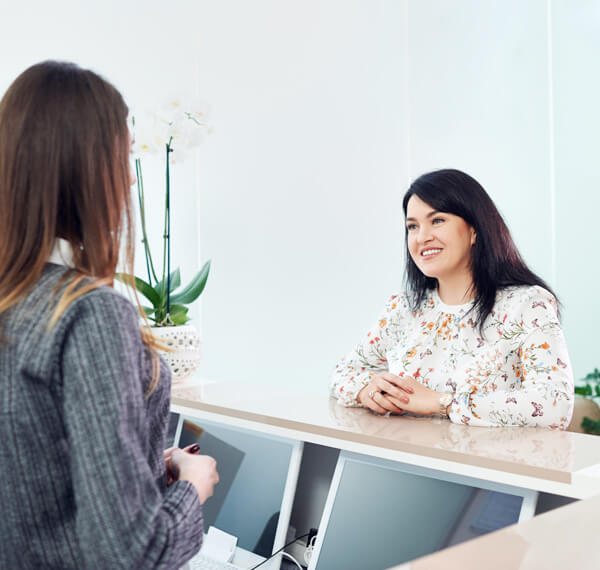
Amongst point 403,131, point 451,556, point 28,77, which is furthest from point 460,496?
point 403,131

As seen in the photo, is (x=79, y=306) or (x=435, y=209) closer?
(x=79, y=306)

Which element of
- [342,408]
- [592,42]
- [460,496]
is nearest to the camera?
[460,496]

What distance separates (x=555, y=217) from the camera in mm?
3451

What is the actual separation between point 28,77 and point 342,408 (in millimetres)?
1034

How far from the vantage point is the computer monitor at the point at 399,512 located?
41.2 inches

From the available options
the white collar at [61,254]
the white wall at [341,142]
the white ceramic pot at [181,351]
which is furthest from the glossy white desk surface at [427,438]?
the white wall at [341,142]

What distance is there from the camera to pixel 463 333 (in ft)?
5.34

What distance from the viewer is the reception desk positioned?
93 cm

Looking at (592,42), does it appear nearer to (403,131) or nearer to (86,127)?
(403,131)

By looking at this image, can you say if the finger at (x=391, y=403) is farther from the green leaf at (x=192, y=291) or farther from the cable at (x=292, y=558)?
the green leaf at (x=192, y=291)

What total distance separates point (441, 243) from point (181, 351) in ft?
2.60

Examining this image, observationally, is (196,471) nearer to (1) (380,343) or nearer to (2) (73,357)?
(2) (73,357)

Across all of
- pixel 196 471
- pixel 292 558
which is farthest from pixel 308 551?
pixel 196 471

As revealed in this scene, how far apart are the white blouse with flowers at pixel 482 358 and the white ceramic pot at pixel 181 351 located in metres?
0.45
